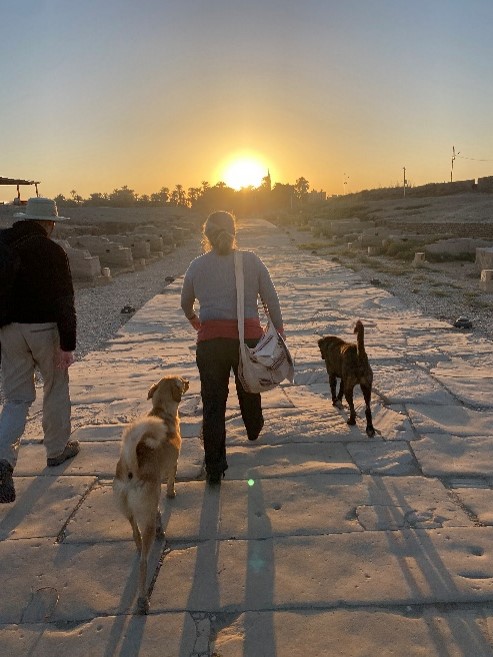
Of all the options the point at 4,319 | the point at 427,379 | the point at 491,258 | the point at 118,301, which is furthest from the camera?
the point at 491,258

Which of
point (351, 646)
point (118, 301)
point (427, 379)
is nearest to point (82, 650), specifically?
point (351, 646)

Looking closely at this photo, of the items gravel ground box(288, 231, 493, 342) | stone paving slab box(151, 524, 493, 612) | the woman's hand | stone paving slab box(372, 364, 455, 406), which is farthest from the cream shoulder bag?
gravel ground box(288, 231, 493, 342)

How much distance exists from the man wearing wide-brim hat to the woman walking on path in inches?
34.3

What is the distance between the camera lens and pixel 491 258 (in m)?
14.2

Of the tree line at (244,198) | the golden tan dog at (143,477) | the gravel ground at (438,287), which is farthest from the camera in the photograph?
the tree line at (244,198)

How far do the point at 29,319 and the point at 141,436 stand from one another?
4.35 feet

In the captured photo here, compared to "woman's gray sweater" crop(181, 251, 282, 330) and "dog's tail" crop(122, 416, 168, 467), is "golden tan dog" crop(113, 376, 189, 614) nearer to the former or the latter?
"dog's tail" crop(122, 416, 168, 467)

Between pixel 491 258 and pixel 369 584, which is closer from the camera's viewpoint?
pixel 369 584

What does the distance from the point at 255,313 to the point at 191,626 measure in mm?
1939

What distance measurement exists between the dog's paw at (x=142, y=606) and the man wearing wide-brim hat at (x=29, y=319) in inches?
54.8

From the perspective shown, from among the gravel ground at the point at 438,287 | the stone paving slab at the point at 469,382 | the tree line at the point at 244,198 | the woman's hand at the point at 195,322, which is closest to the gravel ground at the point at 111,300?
the woman's hand at the point at 195,322

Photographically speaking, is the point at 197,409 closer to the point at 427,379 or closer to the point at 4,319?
the point at 4,319

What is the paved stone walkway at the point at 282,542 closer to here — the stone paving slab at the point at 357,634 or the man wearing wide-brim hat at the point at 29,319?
the stone paving slab at the point at 357,634

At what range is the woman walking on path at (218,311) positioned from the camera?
3422 millimetres
